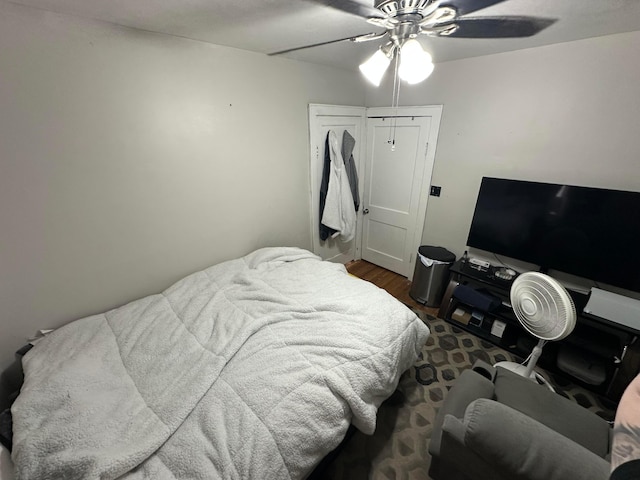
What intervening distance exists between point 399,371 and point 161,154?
6.84ft

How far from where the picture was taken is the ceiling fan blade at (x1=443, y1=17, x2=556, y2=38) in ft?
4.49

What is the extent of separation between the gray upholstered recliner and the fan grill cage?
0.33 m

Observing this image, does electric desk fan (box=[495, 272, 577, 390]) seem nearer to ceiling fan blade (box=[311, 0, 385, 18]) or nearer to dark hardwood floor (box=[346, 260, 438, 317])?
dark hardwood floor (box=[346, 260, 438, 317])

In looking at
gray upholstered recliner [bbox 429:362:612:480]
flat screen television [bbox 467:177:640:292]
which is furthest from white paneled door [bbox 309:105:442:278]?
gray upholstered recliner [bbox 429:362:612:480]

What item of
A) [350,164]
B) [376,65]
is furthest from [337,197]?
[376,65]

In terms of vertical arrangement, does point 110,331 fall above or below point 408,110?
below

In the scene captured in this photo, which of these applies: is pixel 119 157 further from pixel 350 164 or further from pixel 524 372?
pixel 524 372

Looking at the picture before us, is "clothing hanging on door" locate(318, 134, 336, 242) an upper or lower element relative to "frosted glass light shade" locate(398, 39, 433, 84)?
lower

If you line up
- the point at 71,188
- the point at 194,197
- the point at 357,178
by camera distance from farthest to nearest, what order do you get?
the point at 357,178, the point at 194,197, the point at 71,188

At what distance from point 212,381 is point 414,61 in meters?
1.68

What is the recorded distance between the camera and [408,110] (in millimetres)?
2719

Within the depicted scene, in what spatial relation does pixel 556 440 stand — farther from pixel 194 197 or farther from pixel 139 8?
pixel 139 8

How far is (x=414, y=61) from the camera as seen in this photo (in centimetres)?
109

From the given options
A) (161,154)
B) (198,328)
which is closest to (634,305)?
(198,328)
